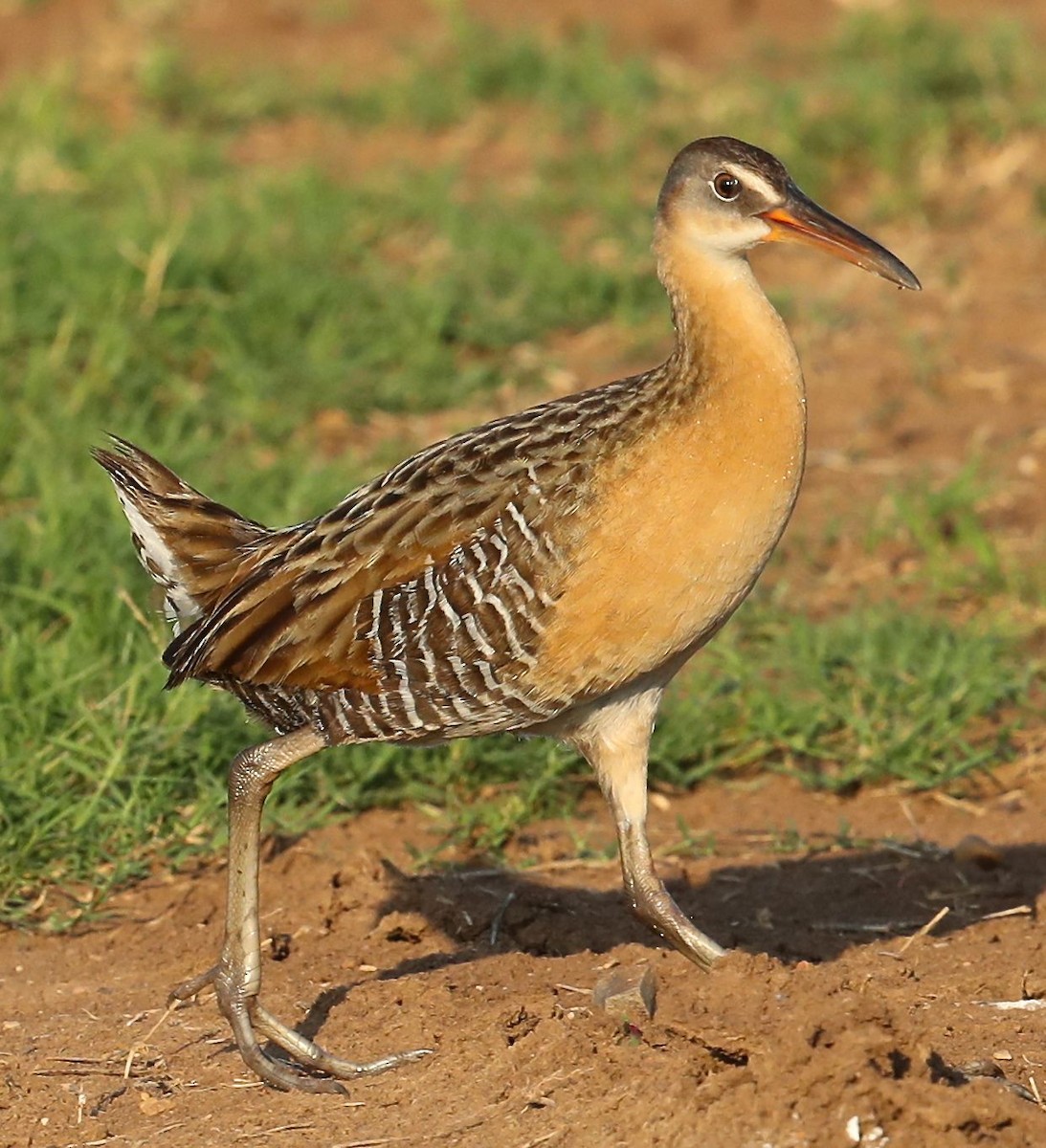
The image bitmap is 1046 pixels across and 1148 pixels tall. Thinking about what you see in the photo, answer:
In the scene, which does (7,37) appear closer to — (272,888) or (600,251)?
(600,251)

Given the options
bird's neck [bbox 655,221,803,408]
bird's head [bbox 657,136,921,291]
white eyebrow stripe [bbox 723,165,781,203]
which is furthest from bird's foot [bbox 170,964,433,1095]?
white eyebrow stripe [bbox 723,165,781,203]

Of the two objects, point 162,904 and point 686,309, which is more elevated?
point 686,309

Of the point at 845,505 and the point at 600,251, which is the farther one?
the point at 600,251

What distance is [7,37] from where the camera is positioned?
13188mm

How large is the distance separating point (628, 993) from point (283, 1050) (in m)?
0.87

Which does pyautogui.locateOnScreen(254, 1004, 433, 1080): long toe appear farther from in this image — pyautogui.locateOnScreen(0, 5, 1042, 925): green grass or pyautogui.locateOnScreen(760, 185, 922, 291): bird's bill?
pyautogui.locateOnScreen(760, 185, 922, 291): bird's bill

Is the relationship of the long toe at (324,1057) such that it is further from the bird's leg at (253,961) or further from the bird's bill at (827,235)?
the bird's bill at (827,235)

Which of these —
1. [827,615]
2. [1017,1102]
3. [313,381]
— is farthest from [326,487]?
[1017,1102]

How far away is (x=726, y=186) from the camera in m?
4.89

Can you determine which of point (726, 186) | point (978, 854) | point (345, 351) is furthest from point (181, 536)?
point (345, 351)

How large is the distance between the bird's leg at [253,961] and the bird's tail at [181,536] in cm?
46

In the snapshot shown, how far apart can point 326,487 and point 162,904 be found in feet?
7.40

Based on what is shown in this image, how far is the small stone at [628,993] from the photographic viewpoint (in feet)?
14.7

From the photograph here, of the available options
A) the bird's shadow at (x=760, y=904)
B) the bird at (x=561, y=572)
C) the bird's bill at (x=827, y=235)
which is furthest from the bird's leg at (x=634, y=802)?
the bird's bill at (x=827, y=235)
